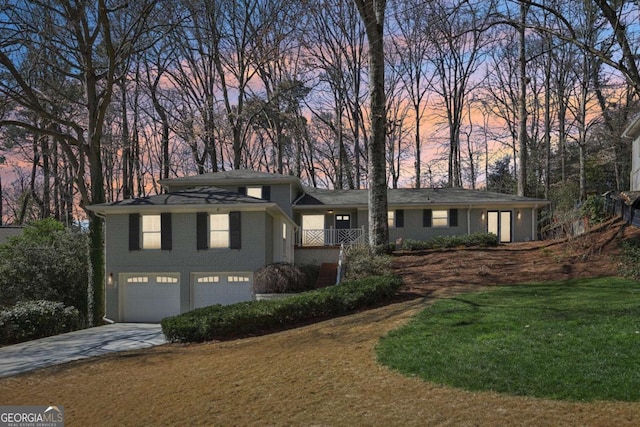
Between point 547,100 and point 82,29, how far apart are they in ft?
90.4

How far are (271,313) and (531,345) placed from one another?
5.59 meters

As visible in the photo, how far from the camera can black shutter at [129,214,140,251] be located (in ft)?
57.4

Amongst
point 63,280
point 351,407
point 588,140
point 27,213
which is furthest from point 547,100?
point 27,213

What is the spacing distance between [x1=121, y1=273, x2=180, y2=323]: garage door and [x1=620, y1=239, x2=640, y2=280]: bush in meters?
13.4

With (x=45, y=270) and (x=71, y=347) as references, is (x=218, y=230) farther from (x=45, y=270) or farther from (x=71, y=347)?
(x=71, y=347)

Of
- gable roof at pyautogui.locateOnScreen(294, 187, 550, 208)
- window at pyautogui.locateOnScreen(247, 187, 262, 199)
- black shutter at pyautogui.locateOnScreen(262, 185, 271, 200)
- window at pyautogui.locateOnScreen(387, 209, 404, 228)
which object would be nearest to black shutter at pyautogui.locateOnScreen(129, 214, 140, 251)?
window at pyautogui.locateOnScreen(247, 187, 262, 199)

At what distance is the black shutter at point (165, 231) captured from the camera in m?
17.4

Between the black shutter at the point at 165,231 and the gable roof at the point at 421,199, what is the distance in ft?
32.3

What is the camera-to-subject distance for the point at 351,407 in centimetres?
568

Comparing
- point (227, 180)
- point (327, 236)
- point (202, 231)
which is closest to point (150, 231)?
point (202, 231)

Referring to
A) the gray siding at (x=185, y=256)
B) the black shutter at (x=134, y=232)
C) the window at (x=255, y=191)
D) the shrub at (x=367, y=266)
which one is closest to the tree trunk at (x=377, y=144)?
the shrub at (x=367, y=266)

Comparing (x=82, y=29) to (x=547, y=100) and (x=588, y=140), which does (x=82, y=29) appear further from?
(x=588, y=140)

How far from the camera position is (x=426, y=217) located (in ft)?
88.4

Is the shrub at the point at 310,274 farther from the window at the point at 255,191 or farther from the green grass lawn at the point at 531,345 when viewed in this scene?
the green grass lawn at the point at 531,345
